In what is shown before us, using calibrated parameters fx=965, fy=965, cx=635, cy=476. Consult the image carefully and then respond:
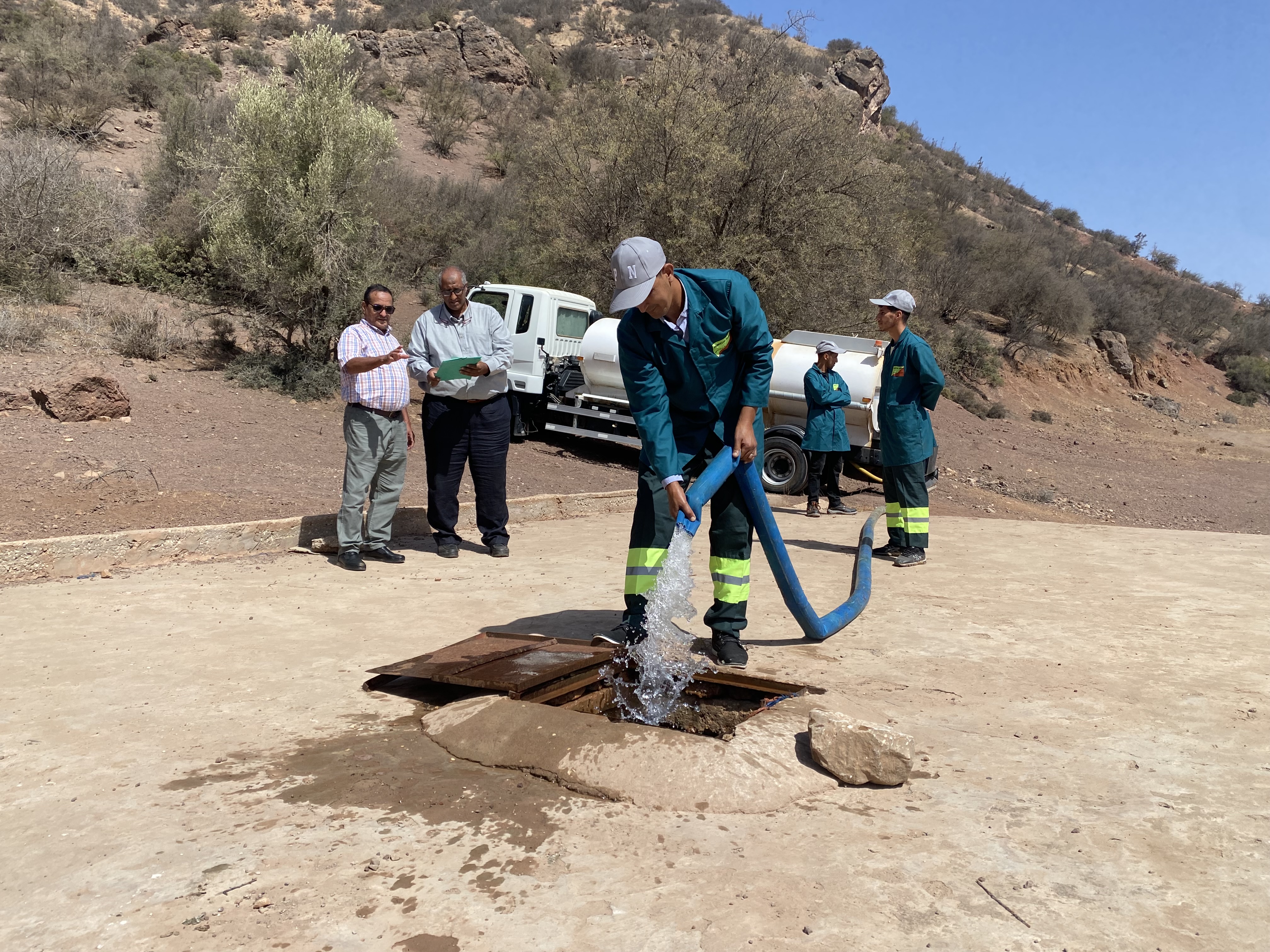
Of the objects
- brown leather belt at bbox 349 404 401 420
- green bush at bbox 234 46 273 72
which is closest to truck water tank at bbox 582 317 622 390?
brown leather belt at bbox 349 404 401 420

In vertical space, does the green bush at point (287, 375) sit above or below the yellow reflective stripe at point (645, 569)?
above

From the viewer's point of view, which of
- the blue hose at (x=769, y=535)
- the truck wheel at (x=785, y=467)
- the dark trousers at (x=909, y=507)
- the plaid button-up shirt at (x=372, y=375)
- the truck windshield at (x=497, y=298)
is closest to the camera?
the blue hose at (x=769, y=535)

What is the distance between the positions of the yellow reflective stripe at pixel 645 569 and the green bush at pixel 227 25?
41696 mm

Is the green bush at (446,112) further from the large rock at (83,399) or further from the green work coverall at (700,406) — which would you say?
the green work coverall at (700,406)

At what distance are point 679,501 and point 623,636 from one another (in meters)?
1.03

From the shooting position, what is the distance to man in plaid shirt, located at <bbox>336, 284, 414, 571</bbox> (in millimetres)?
6641

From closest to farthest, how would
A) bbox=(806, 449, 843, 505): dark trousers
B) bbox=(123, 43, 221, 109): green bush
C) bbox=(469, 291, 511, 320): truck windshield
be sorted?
bbox=(806, 449, 843, 505): dark trousers
bbox=(469, 291, 511, 320): truck windshield
bbox=(123, 43, 221, 109): green bush

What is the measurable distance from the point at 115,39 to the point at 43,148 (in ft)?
58.6

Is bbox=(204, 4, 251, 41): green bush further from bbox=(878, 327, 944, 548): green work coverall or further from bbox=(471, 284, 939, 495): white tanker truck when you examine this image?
bbox=(878, 327, 944, 548): green work coverall

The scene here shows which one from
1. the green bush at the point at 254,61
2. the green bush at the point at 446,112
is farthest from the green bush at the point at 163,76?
the green bush at the point at 446,112

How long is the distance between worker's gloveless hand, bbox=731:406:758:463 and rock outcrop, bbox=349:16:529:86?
132ft

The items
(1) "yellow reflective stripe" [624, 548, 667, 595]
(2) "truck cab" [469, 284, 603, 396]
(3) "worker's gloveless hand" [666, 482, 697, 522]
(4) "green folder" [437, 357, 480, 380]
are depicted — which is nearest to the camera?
(3) "worker's gloveless hand" [666, 482, 697, 522]

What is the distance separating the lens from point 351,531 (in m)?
6.65

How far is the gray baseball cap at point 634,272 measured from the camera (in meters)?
4.05
